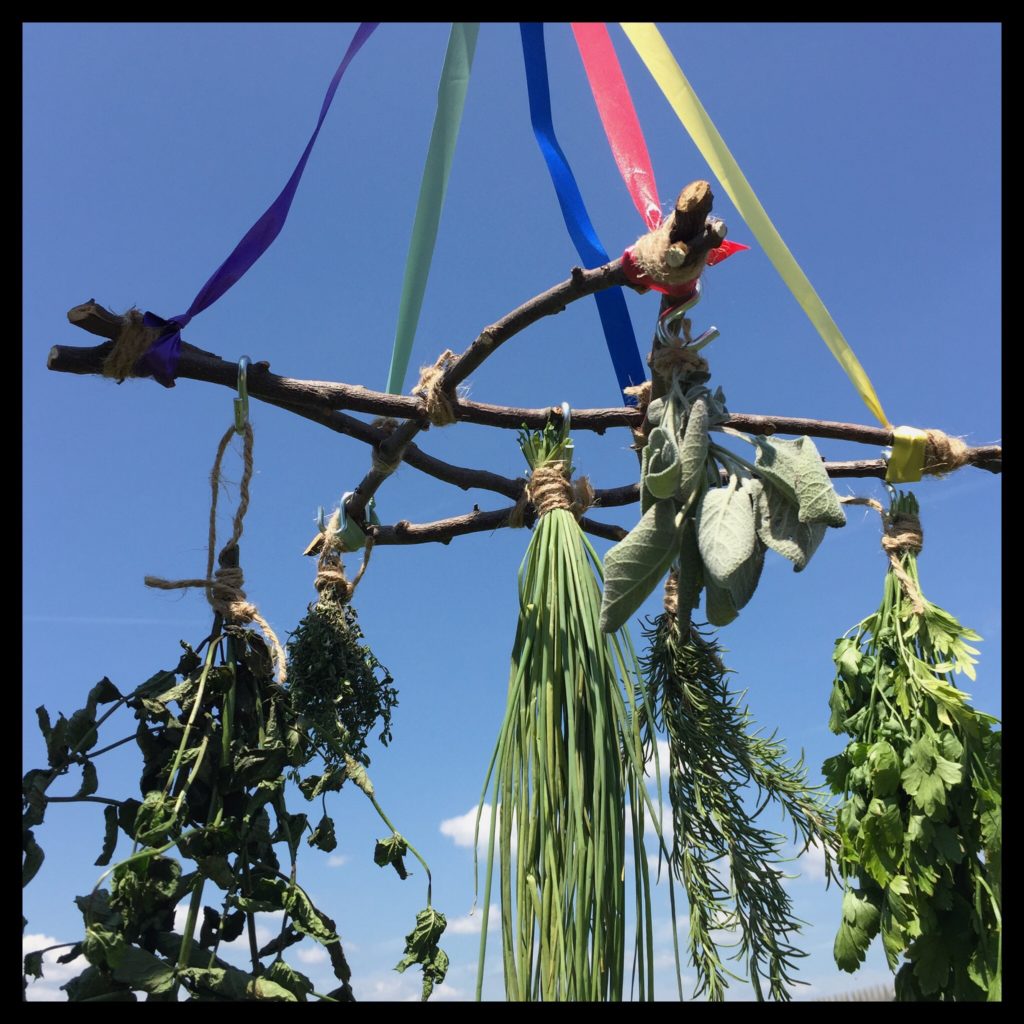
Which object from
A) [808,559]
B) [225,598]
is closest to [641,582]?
[808,559]

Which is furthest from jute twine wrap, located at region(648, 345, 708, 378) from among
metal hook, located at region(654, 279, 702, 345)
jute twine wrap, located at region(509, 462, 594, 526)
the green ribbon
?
the green ribbon

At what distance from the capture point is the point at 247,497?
1050 millimetres

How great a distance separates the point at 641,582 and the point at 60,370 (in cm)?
65

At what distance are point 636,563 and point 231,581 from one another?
47 cm

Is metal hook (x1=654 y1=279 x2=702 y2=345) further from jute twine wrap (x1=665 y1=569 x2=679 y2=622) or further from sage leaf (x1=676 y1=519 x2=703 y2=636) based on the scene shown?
jute twine wrap (x1=665 y1=569 x2=679 y2=622)

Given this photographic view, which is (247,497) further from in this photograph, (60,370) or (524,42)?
(524,42)

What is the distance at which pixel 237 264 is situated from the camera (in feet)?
3.47

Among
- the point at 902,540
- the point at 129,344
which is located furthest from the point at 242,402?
the point at 902,540

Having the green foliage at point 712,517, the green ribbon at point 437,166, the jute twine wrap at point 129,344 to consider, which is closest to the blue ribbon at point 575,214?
the green ribbon at point 437,166

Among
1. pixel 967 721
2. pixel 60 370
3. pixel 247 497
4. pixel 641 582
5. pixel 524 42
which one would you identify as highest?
pixel 524 42

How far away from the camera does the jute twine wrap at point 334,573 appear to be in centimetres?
122
